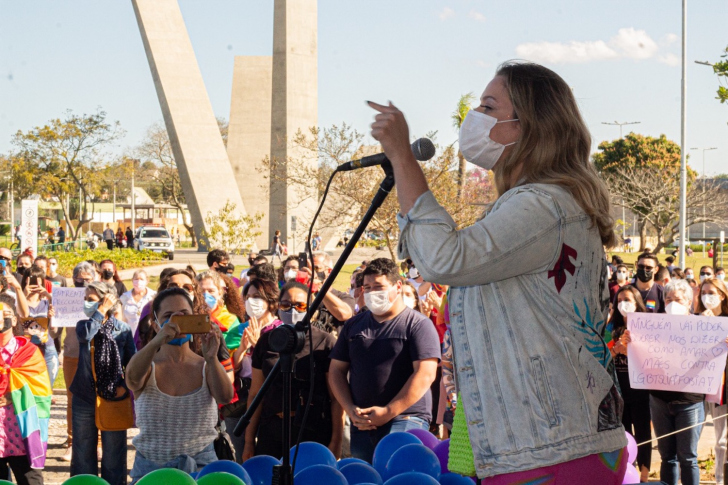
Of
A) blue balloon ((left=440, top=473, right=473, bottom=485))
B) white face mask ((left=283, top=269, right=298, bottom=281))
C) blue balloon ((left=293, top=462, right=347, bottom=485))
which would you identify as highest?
white face mask ((left=283, top=269, right=298, bottom=281))

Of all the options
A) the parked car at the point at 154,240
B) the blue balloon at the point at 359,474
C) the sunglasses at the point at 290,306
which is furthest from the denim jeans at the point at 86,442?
the parked car at the point at 154,240

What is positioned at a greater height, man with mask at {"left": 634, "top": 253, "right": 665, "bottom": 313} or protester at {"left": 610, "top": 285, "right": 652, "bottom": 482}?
man with mask at {"left": 634, "top": 253, "right": 665, "bottom": 313}

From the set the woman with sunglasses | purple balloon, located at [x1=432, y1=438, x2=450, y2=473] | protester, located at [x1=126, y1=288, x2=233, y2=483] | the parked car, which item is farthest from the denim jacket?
the parked car

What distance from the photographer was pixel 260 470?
457cm

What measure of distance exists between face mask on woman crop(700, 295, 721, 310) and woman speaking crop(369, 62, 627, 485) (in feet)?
19.8

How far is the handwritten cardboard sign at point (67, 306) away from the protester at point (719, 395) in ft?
21.5

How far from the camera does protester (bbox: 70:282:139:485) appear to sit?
6.79 meters

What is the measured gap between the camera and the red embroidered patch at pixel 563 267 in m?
2.19

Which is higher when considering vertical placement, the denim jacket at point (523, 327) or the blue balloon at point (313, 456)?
the denim jacket at point (523, 327)

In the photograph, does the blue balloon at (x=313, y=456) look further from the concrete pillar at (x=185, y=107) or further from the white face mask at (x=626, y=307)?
the concrete pillar at (x=185, y=107)

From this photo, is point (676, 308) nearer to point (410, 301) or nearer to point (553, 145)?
point (410, 301)

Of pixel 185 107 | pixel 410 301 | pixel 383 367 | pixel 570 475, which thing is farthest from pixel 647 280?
pixel 185 107

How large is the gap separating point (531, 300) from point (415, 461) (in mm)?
2650

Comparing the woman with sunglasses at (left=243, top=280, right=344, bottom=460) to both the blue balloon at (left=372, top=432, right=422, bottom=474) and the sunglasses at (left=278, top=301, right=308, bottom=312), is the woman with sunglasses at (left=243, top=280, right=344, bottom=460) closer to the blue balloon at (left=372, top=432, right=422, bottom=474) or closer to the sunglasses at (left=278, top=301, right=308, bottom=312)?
the sunglasses at (left=278, top=301, right=308, bottom=312)
